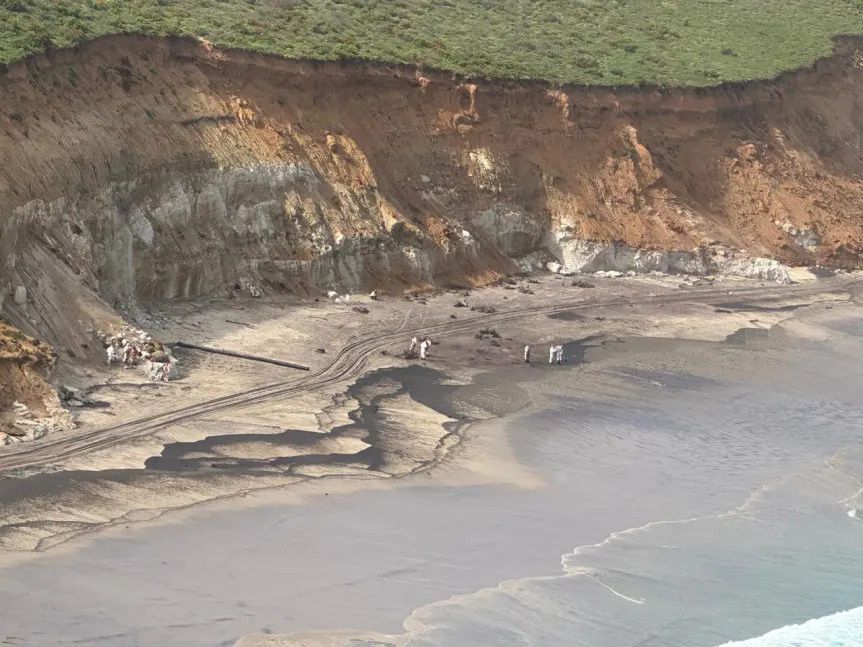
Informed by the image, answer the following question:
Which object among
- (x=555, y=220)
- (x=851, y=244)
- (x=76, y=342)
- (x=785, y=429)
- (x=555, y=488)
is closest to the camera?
(x=555, y=488)

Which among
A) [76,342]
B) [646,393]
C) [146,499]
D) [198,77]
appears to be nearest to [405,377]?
[646,393]

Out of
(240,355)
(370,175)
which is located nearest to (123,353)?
(240,355)

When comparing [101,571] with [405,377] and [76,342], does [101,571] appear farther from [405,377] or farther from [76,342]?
[405,377]

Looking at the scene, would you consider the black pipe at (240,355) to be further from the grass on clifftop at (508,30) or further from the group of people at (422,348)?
the grass on clifftop at (508,30)

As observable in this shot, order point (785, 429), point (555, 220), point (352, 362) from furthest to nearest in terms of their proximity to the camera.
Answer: point (555, 220), point (352, 362), point (785, 429)

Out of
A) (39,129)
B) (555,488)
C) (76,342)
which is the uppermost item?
(39,129)

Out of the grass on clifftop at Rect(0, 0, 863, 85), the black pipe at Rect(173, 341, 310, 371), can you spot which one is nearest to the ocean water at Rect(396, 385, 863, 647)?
the black pipe at Rect(173, 341, 310, 371)

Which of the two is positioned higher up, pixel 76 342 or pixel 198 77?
pixel 198 77
